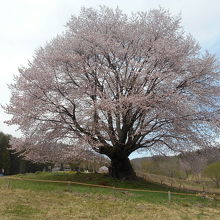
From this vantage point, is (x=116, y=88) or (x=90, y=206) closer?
(x=90, y=206)

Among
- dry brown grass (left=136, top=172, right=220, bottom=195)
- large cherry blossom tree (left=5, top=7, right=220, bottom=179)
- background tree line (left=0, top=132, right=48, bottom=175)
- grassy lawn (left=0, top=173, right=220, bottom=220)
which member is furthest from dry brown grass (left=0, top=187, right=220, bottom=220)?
background tree line (left=0, top=132, right=48, bottom=175)

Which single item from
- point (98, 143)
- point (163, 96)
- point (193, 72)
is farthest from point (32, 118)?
point (193, 72)

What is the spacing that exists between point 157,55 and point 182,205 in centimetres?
966

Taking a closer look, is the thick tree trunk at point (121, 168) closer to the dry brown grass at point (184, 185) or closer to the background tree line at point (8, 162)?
the dry brown grass at point (184, 185)

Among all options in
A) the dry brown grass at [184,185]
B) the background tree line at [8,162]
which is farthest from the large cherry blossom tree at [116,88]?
the background tree line at [8,162]

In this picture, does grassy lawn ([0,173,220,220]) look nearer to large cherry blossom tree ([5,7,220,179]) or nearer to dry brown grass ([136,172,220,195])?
large cherry blossom tree ([5,7,220,179])

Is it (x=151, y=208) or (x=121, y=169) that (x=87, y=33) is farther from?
(x=151, y=208)

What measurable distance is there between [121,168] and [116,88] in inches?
252

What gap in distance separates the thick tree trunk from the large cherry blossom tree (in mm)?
302

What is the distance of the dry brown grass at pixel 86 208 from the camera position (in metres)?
8.83

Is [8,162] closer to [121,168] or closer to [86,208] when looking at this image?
[121,168]

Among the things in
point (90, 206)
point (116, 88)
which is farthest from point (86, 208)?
point (116, 88)

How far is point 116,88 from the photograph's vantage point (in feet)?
59.3

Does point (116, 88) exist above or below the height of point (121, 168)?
above
